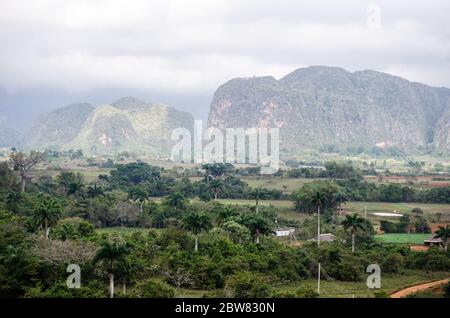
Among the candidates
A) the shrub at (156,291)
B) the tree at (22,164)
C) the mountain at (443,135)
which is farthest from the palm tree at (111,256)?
the mountain at (443,135)

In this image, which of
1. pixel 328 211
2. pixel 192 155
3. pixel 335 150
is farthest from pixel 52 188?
pixel 335 150

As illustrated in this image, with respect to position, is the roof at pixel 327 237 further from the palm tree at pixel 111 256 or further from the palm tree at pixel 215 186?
the palm tree at pixel 215 186

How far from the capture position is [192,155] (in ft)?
497

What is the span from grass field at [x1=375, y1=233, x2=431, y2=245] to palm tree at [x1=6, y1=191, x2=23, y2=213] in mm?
28778

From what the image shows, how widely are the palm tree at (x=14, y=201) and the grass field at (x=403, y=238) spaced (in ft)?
94.4

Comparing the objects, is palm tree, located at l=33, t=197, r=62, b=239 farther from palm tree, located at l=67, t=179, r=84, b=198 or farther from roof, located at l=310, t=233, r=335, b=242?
palm tree, located at l=67, t=179, r=84, b=198

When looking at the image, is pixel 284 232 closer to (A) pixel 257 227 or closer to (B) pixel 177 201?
(A) pixel 257 227

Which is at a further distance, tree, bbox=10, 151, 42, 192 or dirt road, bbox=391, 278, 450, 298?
tree, bbox=10, 151, 42, 192

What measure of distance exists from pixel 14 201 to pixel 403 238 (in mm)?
31746

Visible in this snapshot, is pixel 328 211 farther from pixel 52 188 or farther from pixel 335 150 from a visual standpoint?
pixel 335 150

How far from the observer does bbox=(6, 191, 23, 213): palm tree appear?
48.6 metres

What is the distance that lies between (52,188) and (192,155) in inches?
3371

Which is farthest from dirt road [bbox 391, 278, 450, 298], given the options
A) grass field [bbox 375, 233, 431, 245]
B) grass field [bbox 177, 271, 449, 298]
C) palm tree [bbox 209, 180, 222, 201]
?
palm tree [bbox 209, 180, 222, 201]

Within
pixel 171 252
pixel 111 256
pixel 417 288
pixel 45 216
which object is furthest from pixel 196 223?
pixel 417 288
